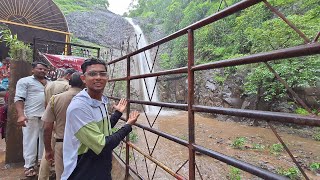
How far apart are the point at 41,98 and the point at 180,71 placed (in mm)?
2735

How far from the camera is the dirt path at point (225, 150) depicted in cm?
501

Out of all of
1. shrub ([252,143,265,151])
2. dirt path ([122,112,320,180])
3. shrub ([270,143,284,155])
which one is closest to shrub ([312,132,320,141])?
dirt path ([122,112,320,180])

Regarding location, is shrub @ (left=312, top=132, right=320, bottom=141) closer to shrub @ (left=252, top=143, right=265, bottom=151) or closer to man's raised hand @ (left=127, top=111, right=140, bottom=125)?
shrub @ (left=252, top=143, right=265, bottom=151)

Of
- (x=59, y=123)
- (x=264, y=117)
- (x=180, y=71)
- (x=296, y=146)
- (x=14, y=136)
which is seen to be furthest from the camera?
(x=296, y=146)

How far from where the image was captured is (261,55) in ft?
3.58

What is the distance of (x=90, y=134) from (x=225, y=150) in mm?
5804

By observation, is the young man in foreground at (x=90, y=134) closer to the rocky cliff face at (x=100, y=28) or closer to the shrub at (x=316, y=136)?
the shrub at (x=316, y=136)

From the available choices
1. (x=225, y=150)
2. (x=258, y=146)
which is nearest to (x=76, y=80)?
(x=225, y=150)

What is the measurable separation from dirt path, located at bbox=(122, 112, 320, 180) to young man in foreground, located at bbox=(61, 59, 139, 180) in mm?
2936

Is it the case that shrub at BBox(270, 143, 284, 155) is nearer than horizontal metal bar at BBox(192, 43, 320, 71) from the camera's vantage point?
No

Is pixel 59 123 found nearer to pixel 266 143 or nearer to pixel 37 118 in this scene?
pixel 37 118

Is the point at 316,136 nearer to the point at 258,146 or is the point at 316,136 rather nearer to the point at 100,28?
the point at 258,146

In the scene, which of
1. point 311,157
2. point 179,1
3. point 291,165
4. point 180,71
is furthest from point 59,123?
point 179,1

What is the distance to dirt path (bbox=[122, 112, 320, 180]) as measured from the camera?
5.01m
